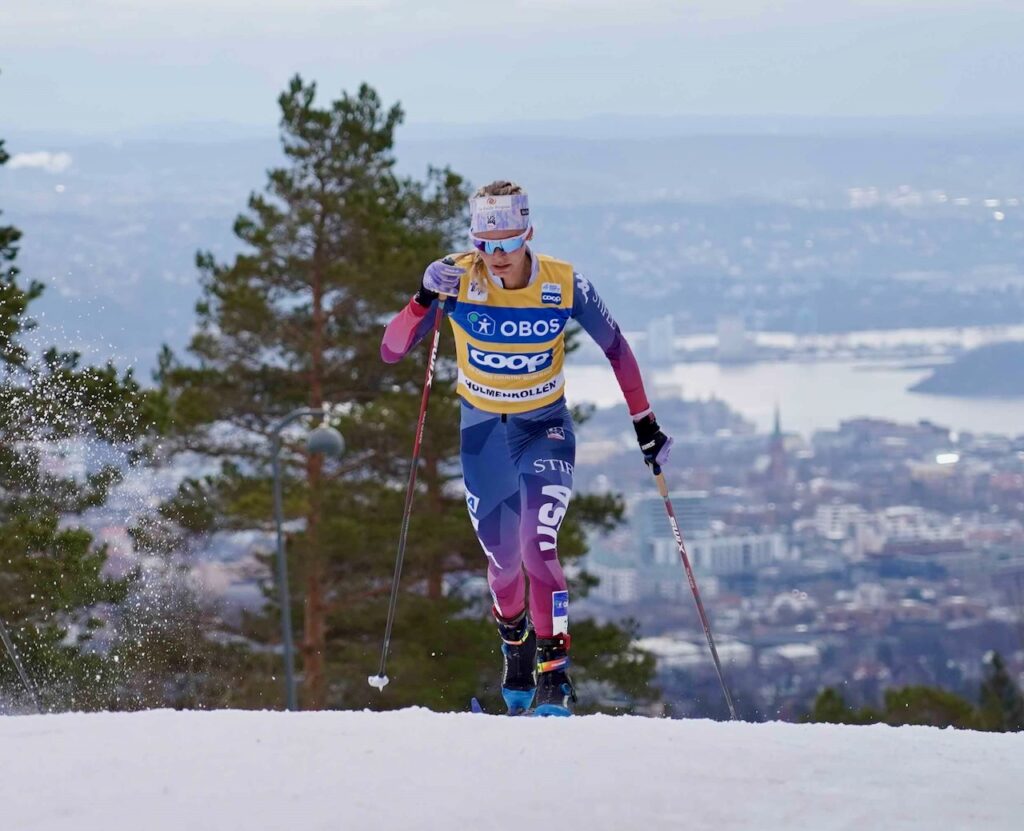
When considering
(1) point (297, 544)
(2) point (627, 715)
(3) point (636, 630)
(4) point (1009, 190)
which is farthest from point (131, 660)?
(4) point (1009, 190)

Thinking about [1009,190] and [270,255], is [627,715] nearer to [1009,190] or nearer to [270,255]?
[270,255]

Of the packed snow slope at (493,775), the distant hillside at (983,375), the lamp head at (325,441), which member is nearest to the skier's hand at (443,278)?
the packed snow slope at (493,775)

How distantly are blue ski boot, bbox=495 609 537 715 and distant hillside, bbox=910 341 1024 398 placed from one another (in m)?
162

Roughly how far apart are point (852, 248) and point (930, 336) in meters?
13.2

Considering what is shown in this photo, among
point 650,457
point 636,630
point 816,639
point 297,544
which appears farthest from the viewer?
point 816,639

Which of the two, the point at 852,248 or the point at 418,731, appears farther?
the point at 852,248

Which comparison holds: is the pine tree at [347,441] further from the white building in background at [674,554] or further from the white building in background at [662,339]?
the white building in background at [662,339]

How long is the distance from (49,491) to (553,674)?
1117 cm

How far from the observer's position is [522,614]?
302 inches

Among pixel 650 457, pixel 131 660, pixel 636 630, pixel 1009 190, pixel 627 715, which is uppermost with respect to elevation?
pixel 1009 190

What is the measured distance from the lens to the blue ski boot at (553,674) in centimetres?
745

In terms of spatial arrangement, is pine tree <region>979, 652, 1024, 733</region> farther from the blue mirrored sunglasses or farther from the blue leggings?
the blue mirrored sunglasses

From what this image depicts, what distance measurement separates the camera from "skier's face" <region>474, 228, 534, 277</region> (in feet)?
23.6

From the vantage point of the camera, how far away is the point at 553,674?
24.5ft
